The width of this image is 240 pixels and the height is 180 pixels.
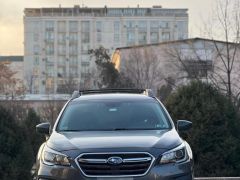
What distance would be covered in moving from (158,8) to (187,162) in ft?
495

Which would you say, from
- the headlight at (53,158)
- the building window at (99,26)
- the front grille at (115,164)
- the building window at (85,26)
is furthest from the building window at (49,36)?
the front grille at (115,164)

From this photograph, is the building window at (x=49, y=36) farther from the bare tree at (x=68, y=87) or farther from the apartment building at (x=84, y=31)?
the bare tree at (x=68, y=87)

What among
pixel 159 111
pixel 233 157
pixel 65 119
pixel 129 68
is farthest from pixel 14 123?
pixel 129 68

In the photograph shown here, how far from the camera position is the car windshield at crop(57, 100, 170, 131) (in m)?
8.70

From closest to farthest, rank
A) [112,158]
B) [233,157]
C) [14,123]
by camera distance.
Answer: [112,158]
[14,123]
[233,157]

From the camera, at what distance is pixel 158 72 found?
62.4m

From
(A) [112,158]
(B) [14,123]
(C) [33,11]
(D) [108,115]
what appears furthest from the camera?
(C) [33,11]

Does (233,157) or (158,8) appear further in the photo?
(158,8)

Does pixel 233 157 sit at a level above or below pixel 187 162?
below

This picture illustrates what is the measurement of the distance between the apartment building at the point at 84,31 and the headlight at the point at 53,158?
140036 millimetres

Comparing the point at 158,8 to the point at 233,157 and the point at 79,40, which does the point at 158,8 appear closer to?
the point at 79,40

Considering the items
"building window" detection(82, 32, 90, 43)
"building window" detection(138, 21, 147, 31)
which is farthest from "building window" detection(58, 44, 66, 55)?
"building window" detection(138, 21, 147, 31)

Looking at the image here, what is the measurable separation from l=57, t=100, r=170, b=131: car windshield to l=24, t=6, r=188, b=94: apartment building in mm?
138487

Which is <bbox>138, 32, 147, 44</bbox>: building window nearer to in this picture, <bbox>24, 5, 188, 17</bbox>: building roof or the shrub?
<bbox>24, 5, 188, 17</bbox>: building roof
